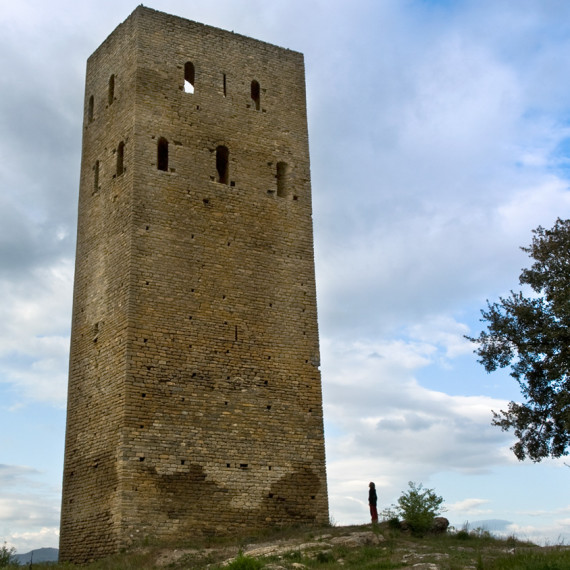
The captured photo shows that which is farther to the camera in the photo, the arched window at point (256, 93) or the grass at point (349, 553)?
the arched window at point (256, 93)

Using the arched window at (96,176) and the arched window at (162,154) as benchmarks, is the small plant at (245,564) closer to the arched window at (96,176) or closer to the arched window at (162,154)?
the arched window at (162,154)

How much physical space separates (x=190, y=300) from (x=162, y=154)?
3694 millimetres

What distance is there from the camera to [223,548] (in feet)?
52.6

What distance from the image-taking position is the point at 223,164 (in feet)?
67.4

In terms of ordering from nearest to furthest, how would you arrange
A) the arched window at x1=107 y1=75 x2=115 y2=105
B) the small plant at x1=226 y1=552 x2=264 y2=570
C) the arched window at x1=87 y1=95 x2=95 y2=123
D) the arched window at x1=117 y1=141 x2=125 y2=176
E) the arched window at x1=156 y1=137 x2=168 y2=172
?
1. the small plant at x1=226 y1=552 x2=264 y2=570
2. the arched window at x1=156 y1=137 x2=168 y2=172
3. the arched window at x1=117 y1=141 x2=125 y2=176
4. the arched window at x1=107 y1=75 x2=115 y2=105
5. the arched window at x1=87 y1=95 x2=95 y2=123

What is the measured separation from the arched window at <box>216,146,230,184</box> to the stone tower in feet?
0.14

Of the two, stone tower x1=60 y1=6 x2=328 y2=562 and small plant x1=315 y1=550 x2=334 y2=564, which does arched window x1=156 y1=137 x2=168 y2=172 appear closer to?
stone tower x1=60 y1=6 x2=328 y2=562

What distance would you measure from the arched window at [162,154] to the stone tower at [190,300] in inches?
1.4

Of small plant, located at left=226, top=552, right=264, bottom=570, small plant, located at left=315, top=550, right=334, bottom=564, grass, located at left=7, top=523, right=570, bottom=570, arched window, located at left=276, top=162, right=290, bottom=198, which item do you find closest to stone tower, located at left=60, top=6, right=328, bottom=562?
arched window, located at left=276, top=162, right=290, bottom=198

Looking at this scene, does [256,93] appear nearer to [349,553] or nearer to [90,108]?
[90,108]

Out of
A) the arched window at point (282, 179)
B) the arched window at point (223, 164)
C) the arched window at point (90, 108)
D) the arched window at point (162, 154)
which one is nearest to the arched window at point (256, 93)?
the arched window at point (282, 179)

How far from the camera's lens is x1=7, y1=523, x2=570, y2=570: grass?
43.6ft

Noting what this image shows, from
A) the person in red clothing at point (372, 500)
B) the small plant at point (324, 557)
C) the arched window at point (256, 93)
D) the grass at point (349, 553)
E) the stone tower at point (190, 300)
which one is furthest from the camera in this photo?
the arched window at point (256, 93)

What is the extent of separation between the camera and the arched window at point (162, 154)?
64.7 ft
